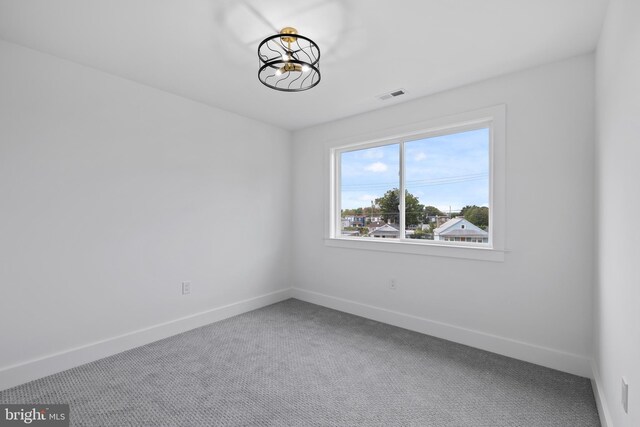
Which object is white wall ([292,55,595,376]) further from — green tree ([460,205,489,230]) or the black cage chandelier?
the black cage chandelier

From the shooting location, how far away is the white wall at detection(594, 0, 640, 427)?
Result: 4.10ft

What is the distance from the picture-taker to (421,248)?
3.15 metres

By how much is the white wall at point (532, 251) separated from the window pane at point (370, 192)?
445 millimetres

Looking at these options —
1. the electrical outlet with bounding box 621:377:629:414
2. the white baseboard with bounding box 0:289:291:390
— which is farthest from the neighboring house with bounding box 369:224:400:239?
the electrical outlet with bounding box 621:377:629:414

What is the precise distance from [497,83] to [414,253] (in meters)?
1.70

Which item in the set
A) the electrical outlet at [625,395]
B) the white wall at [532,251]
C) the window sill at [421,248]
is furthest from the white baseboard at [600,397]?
the window sill at [421,248]

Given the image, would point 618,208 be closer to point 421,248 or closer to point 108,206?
point 421,248

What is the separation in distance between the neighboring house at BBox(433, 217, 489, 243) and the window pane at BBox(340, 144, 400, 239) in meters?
0.50

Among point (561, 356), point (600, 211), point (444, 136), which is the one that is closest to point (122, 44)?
point (444, 136)

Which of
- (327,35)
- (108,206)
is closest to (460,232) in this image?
(327,35)

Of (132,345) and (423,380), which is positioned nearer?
(423,380)

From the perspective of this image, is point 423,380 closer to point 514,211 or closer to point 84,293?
point 514,211

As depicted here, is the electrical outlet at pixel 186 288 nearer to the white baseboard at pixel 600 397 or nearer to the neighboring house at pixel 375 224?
the neighboring house at pixel 375 224

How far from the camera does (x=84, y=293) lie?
2.51 metres
